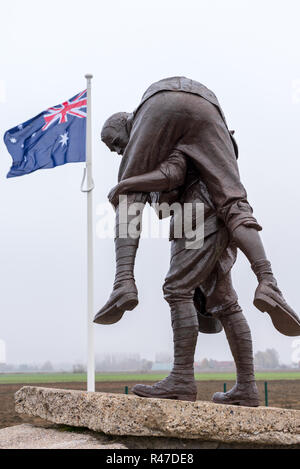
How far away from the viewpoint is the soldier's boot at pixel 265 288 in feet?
12.5

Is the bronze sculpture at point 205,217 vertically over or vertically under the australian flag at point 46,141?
under

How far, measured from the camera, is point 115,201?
4254 mm

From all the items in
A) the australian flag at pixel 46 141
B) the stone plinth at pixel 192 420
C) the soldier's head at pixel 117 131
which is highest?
the australian flag at pixel 46 141

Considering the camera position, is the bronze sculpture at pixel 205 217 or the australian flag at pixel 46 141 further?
the australian flag at pixel 46 141

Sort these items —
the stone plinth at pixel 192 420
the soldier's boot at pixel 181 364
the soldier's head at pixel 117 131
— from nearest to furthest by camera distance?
the stone plinth at pixel 192 420 < the soldier's boot at pixel 181 364 < the soldier's head at pixel 117 131

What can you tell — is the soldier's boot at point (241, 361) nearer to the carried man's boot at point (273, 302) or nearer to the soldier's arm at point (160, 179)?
the carried man's boot at point (273, 302)

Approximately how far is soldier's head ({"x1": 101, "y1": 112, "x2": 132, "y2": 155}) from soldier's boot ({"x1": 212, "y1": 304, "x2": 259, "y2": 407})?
5.16 feet

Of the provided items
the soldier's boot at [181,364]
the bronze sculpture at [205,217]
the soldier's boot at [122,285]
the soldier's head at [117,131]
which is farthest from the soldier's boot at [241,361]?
the soldier's head at [117,131]

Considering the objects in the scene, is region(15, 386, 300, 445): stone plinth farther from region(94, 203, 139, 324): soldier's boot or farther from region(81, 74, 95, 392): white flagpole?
region(81, 74, 95, 392): white flagpole

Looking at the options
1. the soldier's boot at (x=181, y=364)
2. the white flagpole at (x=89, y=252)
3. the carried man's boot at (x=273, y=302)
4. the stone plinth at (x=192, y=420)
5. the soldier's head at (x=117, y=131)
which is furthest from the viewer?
the white flagpole at (x=89, y=252)

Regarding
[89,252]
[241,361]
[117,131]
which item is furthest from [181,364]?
[89,252]
